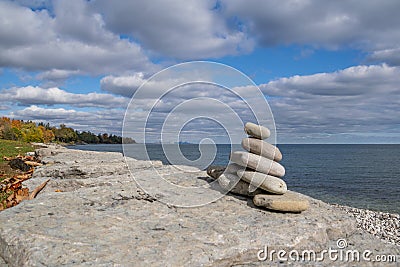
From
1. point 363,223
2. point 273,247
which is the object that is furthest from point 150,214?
point 363,223

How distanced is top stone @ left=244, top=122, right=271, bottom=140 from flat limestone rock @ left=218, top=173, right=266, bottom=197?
1.26 meters

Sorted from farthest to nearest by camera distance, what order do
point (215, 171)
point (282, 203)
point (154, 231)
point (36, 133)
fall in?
point (36, 133), point (215, 171), point (282, 203), point (154, 231)

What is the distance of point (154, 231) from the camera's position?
237 inches

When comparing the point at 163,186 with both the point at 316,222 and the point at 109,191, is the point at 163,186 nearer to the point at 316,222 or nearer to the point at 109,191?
the point at 109,191

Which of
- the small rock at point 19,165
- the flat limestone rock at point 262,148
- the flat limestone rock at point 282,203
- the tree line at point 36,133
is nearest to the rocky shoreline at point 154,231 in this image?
the flat limestone rock at point 282,203

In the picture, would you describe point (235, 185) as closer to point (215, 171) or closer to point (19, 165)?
point (215, 171)

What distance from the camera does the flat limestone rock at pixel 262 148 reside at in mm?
8648

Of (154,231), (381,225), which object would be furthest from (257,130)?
(381,225)

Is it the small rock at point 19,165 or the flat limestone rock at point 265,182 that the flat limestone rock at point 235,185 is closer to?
the flat limestone rock at point 265,182

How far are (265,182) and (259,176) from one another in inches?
9.2

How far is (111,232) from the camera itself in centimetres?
583

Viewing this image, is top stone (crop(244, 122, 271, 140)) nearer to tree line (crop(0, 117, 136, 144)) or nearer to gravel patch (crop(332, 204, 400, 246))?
gravel patch (crop(332, 204, 400, 246))

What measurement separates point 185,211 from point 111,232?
195 centimetres

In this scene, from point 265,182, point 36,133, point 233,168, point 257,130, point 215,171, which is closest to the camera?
point 265,182
